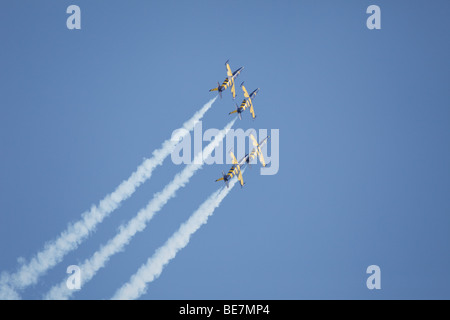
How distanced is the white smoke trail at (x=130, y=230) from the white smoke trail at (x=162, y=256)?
377 centimetres

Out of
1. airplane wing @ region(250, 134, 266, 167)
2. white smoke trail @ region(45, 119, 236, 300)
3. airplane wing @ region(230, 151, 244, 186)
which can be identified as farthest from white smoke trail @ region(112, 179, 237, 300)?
airplane wing @ region(250, 134, 266, 167)

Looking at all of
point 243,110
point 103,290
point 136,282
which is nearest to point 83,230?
point 136,282

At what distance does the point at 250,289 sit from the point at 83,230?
7778cm

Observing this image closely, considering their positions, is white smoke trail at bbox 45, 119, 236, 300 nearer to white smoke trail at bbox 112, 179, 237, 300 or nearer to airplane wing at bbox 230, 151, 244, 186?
white smoke trail at bbox 112, 179, 237, 300

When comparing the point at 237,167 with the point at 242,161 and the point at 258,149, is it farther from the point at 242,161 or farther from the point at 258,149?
the point at 258,149

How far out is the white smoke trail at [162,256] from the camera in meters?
69.5

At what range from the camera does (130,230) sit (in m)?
75.1

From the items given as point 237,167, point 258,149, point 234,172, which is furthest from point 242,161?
point 258,149

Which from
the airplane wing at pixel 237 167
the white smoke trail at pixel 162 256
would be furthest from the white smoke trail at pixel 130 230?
the airplane wing at pixel 237 167

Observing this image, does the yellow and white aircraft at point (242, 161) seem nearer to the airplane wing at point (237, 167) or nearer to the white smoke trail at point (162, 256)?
the airplane wing at point (237, 167)

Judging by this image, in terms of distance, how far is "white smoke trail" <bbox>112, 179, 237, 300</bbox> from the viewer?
228 ft
